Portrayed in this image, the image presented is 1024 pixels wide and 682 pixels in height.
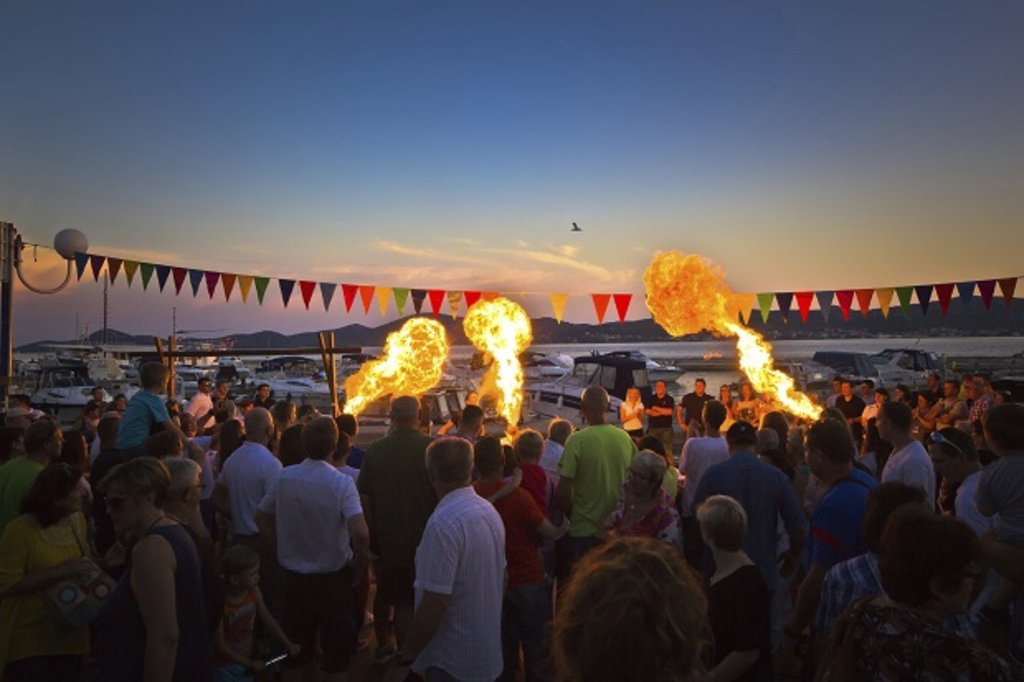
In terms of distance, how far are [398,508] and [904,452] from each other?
13.4 ft

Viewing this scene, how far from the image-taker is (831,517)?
158 inches

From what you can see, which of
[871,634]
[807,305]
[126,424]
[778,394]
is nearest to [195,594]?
[871,634]

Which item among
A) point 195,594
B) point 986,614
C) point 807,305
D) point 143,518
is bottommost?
point 986,614

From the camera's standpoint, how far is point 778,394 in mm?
14430

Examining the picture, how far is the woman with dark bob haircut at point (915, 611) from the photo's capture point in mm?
2275

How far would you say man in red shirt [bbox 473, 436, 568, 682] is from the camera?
469 cm

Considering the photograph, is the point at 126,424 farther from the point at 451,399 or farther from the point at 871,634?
the point at 451,399

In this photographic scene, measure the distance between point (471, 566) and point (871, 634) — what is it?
1830mm

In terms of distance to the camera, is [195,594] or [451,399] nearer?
[195,594]

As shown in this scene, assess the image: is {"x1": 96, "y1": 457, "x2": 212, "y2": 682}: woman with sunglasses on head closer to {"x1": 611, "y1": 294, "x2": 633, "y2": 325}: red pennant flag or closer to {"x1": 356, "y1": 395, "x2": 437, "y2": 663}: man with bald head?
{"x1": 356, "y1": 395, "x2": 437, "y2": 663}: man with bald head

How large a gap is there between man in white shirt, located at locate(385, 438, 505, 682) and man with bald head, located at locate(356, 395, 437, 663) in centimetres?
171

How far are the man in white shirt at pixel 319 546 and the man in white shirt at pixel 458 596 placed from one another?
4.42ft

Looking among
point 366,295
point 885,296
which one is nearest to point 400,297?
point 366,295

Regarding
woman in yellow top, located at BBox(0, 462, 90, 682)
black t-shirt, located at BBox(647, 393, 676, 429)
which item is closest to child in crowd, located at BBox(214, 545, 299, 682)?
woman in yellow top, located at BBox(0, 462, 90, 682)
